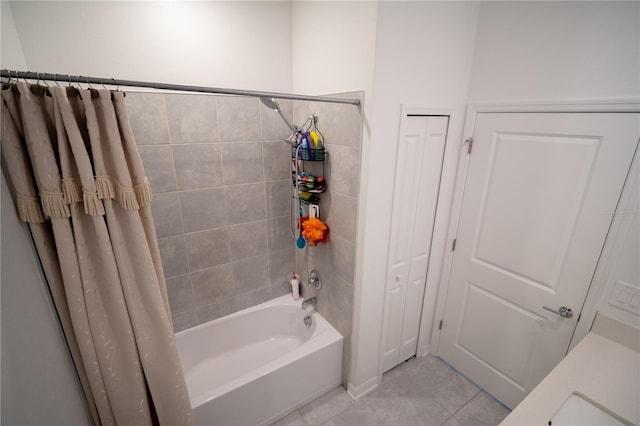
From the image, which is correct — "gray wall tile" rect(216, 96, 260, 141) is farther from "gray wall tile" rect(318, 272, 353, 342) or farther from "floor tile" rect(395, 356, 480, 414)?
"floor tile" rect(395, 356, 480, 414)

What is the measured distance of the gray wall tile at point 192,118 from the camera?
5.25 feet

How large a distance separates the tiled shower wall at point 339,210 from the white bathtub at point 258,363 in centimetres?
17

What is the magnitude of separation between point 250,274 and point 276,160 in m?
0.90

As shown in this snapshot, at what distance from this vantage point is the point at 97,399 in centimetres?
100

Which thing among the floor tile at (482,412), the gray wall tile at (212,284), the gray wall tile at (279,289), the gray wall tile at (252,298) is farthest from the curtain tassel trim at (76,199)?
the floor tile at (482,412)

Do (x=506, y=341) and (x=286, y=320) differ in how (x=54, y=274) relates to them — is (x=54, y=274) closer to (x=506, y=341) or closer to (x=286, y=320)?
(x=286, y=320)

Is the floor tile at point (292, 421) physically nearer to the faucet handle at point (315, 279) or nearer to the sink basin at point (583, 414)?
the faucet handle at point (315, 279)

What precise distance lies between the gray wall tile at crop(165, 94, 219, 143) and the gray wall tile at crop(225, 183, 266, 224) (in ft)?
1.22

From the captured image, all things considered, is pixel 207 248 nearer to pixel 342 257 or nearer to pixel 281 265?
pixel 281 265

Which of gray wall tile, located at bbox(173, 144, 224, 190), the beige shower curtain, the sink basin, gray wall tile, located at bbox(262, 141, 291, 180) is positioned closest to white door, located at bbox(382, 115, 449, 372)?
gray wall tile, located at bbox(262, 141, 291, 180)

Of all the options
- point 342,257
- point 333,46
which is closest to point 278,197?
point 342,257

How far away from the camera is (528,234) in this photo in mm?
1574

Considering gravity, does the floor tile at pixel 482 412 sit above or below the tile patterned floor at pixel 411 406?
above

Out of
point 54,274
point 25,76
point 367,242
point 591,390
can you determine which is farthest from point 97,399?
point 591,390
